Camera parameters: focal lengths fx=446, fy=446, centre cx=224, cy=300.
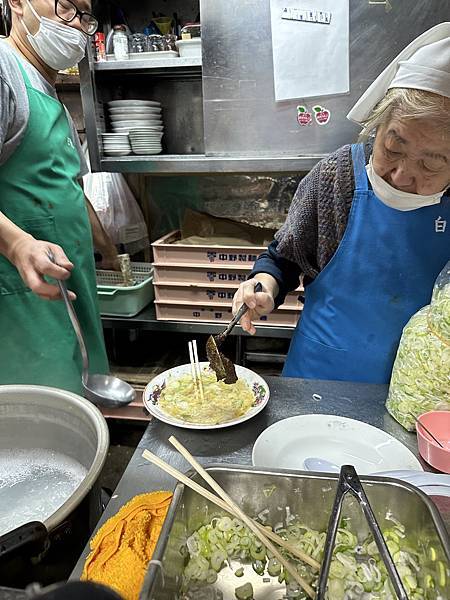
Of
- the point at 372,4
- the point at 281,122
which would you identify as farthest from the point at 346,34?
the point at 281,122

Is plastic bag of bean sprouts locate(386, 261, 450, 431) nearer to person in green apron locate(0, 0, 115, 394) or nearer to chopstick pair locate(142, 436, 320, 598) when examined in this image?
chopstick pair locate(142, 436, 320, 598)

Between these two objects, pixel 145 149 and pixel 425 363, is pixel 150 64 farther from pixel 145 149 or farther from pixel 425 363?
pixel 425 363

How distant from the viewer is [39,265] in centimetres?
129

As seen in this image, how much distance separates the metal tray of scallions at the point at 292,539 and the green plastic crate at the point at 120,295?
1722 millimetres

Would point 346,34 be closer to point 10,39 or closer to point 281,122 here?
point 281,122

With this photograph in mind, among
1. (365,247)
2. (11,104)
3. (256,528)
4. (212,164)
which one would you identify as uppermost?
(11,104)

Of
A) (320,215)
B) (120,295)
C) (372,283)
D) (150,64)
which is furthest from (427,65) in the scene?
(120,295)

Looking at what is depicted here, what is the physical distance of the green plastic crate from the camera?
2.39 m

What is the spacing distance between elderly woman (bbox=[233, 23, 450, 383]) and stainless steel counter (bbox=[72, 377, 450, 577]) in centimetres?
16

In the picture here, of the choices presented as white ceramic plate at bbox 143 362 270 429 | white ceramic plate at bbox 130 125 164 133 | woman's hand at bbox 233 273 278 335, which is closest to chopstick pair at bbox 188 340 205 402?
white ceramic plate at bbox 143 362 270 429

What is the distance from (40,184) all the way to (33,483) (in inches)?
42.0

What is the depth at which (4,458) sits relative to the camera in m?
1.14

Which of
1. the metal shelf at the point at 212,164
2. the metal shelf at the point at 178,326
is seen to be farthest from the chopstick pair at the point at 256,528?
the metal shelf at the point at 212,164

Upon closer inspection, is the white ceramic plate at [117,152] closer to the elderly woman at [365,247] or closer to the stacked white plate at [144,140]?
the stacked white plate at [144,140]
